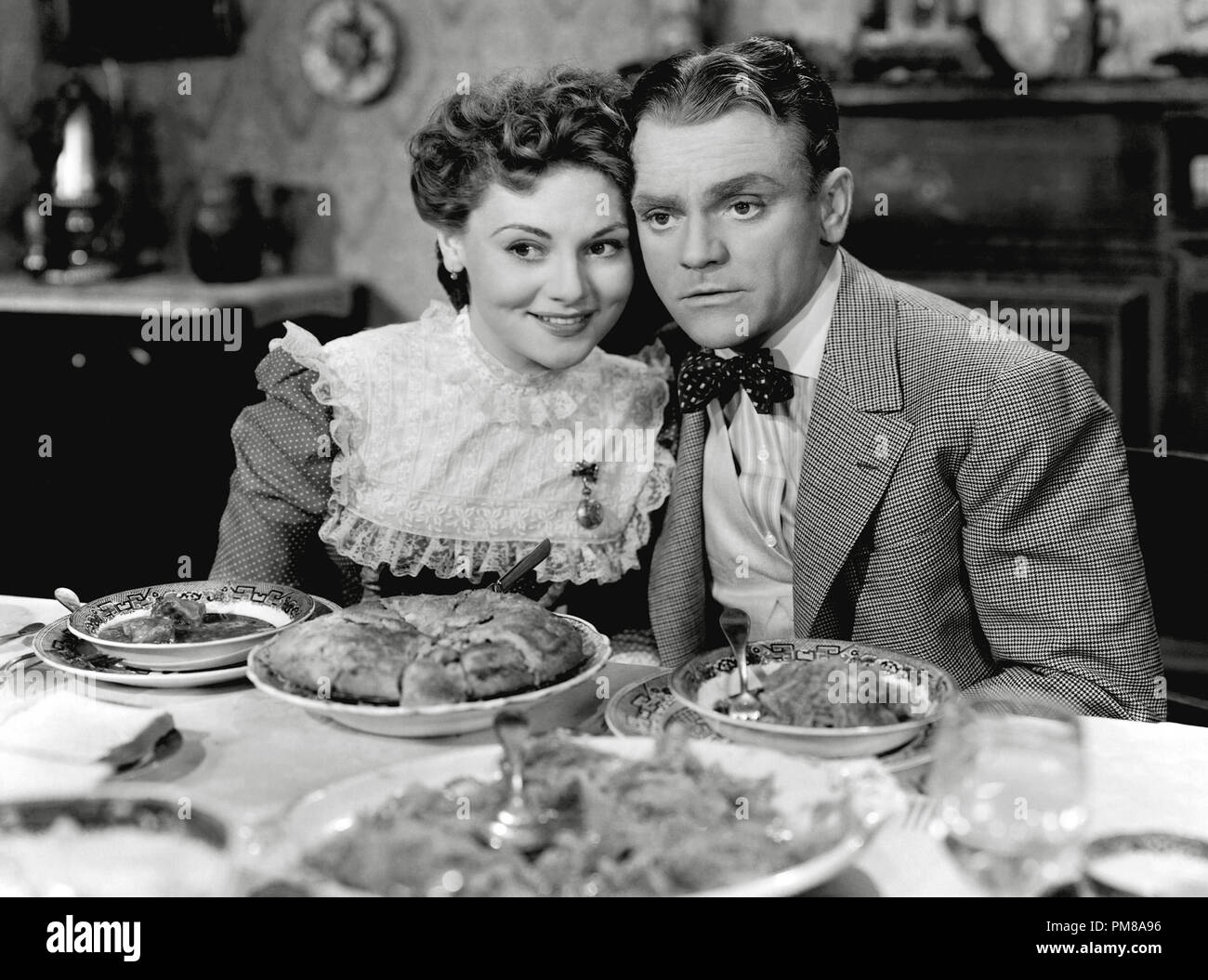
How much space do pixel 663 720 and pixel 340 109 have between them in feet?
12.8

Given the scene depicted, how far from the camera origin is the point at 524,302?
7.01 feet

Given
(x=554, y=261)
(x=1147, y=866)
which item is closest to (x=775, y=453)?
(x=554, y=261)

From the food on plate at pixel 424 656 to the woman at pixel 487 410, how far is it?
620 millimetres

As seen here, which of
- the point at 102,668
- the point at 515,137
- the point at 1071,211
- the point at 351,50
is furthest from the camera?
the point at 351,50

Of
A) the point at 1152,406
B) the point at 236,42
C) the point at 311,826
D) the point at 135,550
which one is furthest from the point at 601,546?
the point at 236,42

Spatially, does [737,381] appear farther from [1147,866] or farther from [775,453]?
[1147,866]

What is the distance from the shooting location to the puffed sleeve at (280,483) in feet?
7.42

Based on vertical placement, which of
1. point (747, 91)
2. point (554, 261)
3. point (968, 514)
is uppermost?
point (747, 91)

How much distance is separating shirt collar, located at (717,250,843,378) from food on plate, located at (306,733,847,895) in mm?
1108

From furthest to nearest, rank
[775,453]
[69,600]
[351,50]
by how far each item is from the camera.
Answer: [351,50] → [775,453] → [69,600]

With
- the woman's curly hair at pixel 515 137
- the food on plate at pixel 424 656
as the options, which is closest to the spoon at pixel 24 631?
the food on plate at pixel 424 656

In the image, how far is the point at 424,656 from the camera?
1460 millimetres
